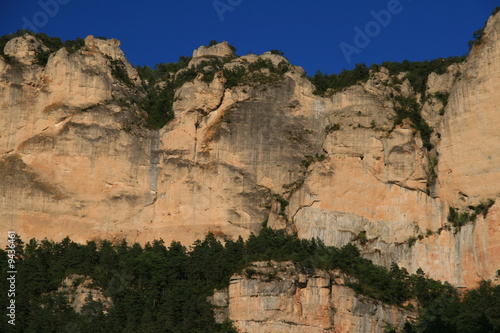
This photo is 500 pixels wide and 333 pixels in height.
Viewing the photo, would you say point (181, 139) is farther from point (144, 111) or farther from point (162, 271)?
point (162, 271)

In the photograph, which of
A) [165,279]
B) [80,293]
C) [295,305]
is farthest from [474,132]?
[80,293]

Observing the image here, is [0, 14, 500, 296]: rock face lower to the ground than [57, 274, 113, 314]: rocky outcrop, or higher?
higher

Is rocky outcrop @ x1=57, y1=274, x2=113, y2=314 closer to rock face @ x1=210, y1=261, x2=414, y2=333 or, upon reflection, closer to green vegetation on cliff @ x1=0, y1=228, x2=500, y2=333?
green vegetation on cliff @ x1=0, y1=228, x2=500, y2=333

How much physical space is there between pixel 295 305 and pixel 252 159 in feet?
34.2

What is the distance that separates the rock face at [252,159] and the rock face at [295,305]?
14.2 ft

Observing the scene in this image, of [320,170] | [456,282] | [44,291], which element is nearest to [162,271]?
[44,291]

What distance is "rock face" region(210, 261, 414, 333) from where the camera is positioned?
58.3 metres

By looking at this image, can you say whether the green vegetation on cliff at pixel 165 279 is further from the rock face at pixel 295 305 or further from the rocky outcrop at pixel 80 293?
the rock face at pixel 295 305

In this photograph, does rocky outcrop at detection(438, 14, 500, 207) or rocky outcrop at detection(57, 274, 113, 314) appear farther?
rocky outcrop at detection(438, 14, 500, 207)

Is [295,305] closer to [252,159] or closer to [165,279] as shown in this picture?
[165,279]

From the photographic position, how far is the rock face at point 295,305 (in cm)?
5831

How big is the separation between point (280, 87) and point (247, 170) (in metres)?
5.13

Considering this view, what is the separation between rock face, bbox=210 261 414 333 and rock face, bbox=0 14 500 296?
14.2 ft

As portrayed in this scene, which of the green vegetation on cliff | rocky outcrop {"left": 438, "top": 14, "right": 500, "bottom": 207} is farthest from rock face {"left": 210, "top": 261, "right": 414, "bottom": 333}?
rocky outcrop {"left": 438, "top": 14, "right": 500, "bottom": 207}
